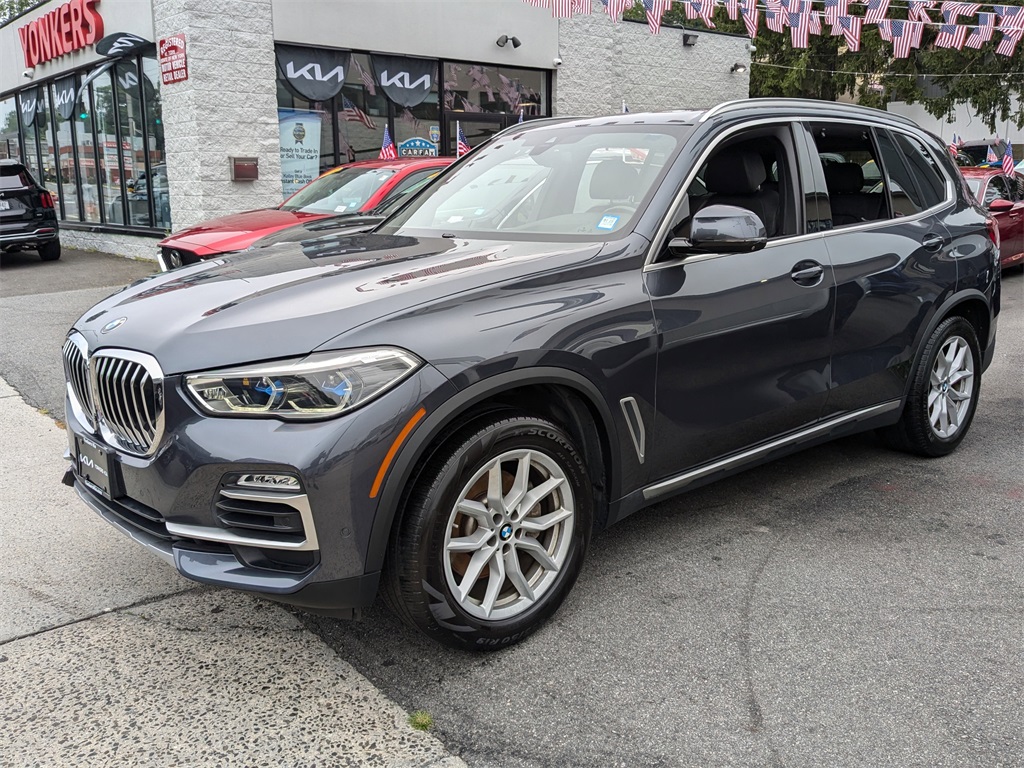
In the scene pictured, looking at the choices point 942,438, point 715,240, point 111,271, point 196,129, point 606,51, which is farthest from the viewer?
point 606,51

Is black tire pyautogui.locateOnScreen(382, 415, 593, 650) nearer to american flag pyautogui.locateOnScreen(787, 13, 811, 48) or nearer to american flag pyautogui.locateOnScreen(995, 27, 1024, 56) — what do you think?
american flag pyautogui.locateOnScreen(787, 13, 811, 48)

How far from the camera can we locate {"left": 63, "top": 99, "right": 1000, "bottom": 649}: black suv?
2.60 m

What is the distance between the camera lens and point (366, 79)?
48.7 ft

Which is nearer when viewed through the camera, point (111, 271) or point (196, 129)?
point (196, 129)

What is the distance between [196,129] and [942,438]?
11.3m

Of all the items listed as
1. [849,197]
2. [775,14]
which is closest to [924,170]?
[849,197]

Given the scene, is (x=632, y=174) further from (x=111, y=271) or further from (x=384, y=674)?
(x=111, y=271)

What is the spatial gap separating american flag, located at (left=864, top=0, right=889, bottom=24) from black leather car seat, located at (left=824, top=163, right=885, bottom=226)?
1035 centimetres

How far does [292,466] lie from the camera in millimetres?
2512

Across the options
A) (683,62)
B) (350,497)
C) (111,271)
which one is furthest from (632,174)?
(683,62)

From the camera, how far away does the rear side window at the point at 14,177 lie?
49.6 feet

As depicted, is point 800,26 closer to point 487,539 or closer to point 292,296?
point 292,296

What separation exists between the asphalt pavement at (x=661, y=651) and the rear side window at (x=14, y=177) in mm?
12810

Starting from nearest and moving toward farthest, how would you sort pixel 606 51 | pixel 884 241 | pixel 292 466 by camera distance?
pixel 292 466 < pixel 884 241 < pixel 606 51
